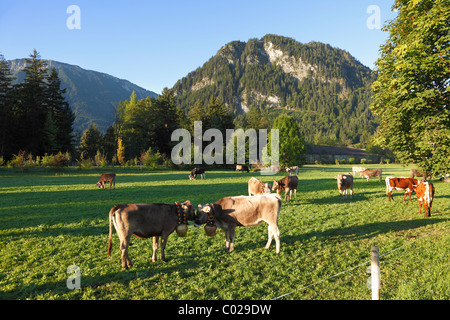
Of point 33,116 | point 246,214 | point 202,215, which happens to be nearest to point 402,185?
point 246,214

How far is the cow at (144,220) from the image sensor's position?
6.12 meters

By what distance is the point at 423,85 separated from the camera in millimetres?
9641

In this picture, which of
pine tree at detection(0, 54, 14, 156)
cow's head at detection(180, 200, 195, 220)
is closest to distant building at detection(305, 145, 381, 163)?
pine tree at detection(0, 54, 14, 156)

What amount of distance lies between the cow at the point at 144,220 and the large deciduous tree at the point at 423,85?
31.3ft

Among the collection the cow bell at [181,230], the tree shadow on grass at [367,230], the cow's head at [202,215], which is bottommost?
the tree shadow on grass at [367,230]

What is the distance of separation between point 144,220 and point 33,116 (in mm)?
65905

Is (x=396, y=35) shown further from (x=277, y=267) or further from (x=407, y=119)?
(x=277, y=267)

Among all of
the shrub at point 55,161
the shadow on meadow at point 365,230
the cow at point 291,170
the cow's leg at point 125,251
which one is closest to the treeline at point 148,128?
the shrub at point 55,161

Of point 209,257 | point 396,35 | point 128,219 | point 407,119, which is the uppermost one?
point 396,35

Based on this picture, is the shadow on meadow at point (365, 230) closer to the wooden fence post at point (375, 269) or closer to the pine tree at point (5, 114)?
the wooden fence post at point (375, 269)

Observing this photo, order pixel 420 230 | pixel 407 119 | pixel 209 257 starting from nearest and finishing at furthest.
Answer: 1. pixel 209 257
2. pixel 420 230
3. pixel 407 119
